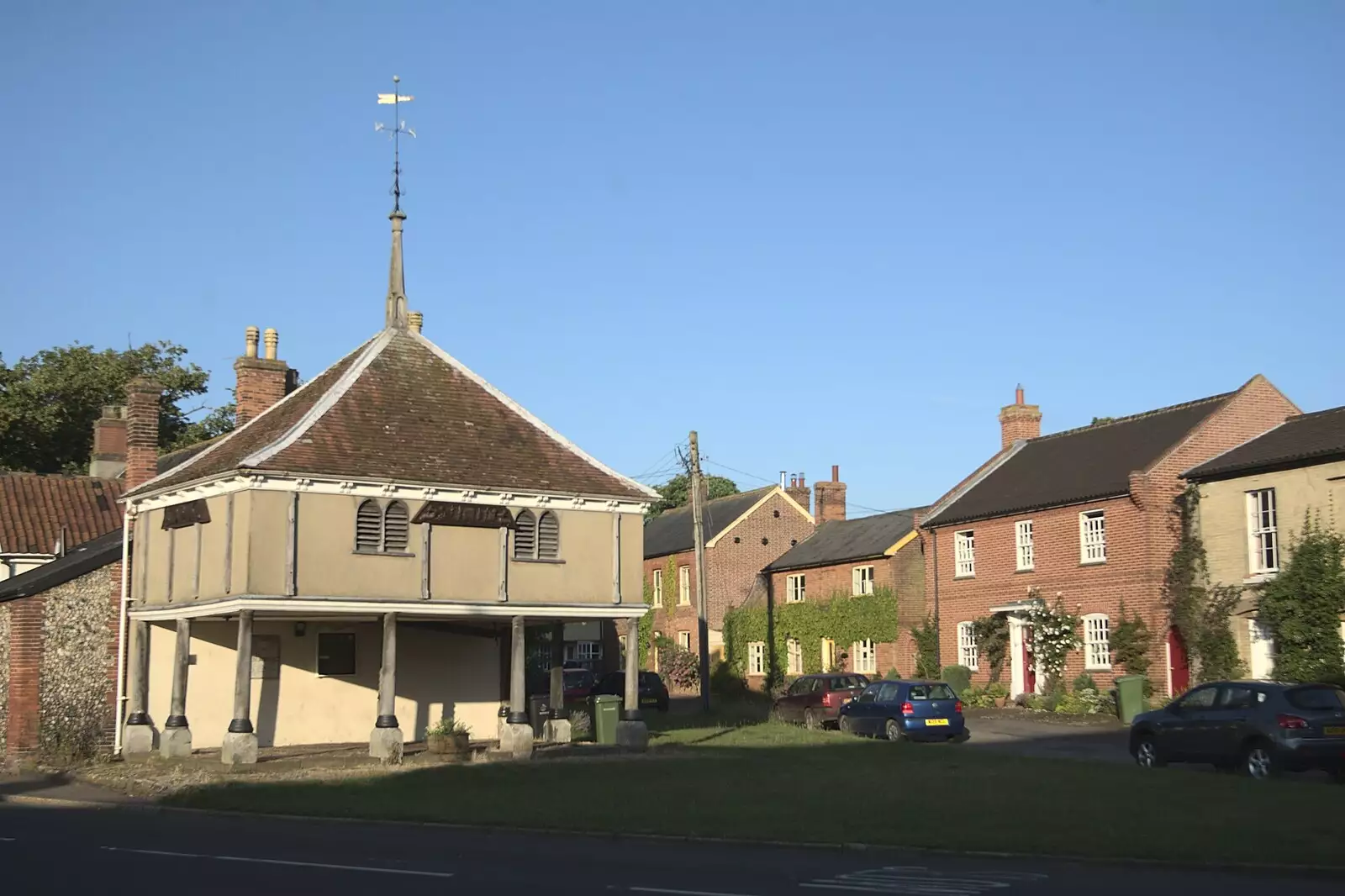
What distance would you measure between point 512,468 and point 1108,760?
523 inches

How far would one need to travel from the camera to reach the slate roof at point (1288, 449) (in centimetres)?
3559

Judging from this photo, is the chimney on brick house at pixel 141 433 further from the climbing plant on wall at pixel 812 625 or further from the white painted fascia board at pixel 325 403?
the climbing plant on wall at pixel 812 625

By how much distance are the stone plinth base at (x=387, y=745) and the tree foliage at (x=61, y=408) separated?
32.2 meters

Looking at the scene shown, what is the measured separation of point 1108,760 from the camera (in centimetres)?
A: 2681

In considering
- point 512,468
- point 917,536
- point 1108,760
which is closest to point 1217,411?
point 917,536

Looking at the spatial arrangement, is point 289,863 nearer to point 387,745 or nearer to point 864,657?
point 387,745

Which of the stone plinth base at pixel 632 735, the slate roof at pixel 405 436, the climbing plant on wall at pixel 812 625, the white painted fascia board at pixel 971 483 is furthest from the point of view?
the climbing plant on wall at pixel 812 625

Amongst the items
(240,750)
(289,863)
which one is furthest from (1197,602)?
(289,863)

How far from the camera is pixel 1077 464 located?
45.7 metres

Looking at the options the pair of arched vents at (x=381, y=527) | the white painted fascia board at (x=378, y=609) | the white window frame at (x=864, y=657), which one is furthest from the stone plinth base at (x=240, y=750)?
the white window frame at (x=864, y=657)

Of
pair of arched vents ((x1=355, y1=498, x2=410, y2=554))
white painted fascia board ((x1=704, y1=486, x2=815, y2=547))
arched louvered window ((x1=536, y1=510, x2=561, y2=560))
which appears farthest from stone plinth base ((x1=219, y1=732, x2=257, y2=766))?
white painted fascia board ((x1=704, y1=486, x2=815, y2=547))

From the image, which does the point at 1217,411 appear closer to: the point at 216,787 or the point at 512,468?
the point at 512,468

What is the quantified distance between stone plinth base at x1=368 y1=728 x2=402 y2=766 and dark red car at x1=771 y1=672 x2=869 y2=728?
13124 mm

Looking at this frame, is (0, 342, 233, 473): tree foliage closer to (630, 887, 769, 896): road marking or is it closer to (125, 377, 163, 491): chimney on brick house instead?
(125, 377, 163, 491): chimney on brick house
